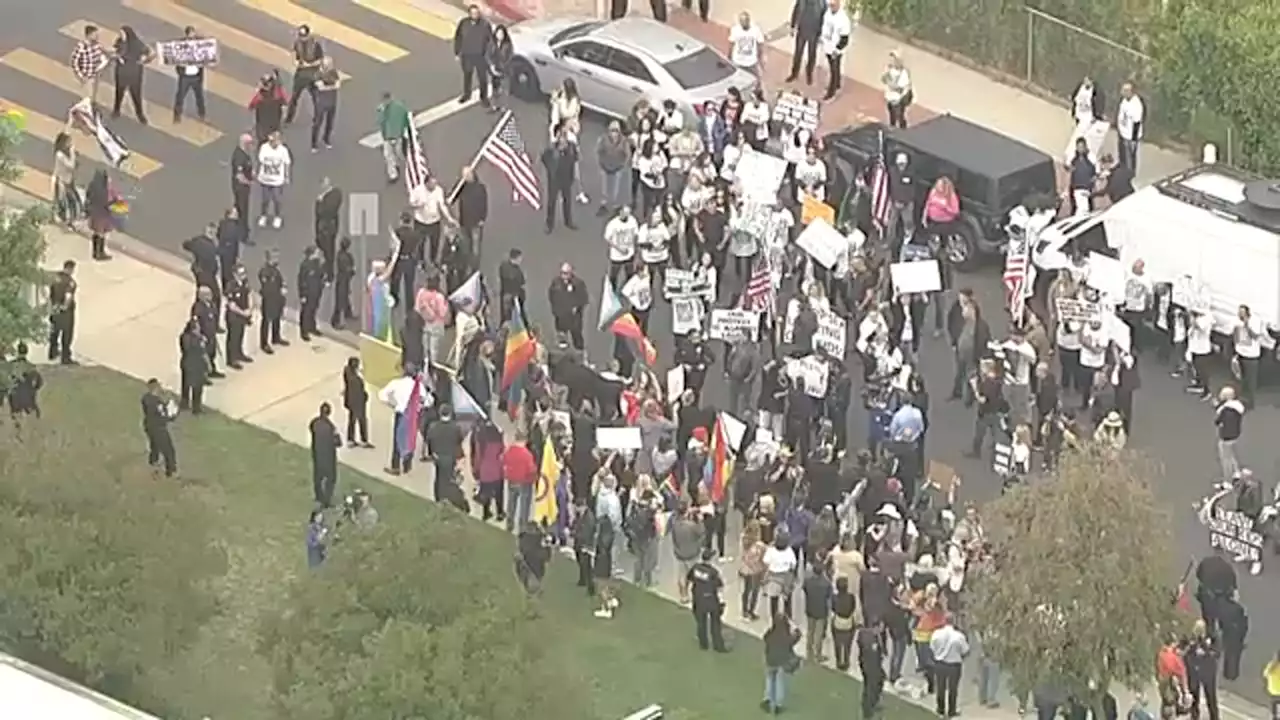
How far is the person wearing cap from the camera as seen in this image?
4022 cm

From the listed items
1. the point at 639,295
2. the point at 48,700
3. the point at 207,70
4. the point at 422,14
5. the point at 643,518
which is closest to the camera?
the point at 48,700

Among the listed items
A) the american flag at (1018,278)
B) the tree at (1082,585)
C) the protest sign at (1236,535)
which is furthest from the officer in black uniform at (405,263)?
the tree at (1082,585)

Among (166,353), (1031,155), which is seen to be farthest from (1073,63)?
(166,353)

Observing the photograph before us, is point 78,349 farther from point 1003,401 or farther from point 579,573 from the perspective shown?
point 1003,401

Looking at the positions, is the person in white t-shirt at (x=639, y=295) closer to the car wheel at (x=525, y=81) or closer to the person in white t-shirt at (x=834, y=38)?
the car wheel at (x=525, y=81)

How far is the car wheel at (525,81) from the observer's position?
46.3 meters

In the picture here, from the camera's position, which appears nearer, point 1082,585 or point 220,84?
point 1082,585

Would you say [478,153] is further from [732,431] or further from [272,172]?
[732,431]

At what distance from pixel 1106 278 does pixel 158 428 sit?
10011mm

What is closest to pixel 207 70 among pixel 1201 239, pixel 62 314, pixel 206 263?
pixel 206 263

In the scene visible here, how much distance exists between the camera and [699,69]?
45.4m

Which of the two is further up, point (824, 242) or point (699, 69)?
point (824, 242)

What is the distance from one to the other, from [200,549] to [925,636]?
6.84 meters

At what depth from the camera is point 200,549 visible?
106 ft
